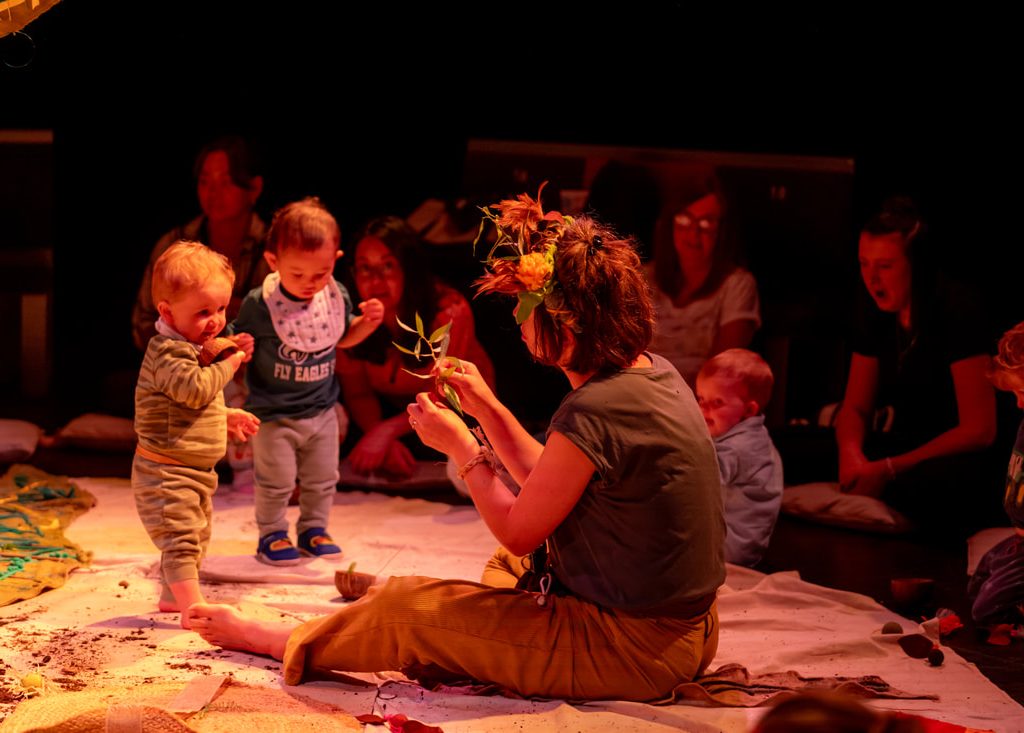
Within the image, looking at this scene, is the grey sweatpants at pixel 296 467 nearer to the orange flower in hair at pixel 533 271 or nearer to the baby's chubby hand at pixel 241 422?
the baby's chubby hand at pixel 241 422

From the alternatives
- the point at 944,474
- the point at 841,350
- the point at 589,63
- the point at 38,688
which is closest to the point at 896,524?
the point at 944,474

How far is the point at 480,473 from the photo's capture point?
10.5 ft

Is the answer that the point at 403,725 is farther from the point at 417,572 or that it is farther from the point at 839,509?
the point at 839,509

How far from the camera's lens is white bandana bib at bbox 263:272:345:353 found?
446cm

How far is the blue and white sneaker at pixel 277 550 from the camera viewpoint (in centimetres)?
455

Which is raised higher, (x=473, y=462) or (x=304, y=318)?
(x=304, y=318)

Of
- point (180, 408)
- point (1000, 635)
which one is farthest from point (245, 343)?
point (1000, 635)

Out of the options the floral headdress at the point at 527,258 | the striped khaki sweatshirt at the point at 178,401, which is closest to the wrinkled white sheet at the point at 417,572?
the striped khaki sweatshirt at the point at 178,401

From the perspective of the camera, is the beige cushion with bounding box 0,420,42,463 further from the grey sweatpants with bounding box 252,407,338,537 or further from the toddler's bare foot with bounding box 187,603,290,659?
the toddler's bare foot with bounding box 187,603,290,659

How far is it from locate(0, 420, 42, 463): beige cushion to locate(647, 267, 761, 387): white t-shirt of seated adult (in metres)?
3.10

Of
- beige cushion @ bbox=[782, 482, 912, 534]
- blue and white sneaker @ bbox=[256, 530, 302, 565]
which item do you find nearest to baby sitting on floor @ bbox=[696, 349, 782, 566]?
beige cushion @ bbox=[782, 482, 912, 534]

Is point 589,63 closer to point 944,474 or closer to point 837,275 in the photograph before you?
point 837,275

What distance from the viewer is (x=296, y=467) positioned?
4723mm

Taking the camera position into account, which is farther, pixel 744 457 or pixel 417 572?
pixel 744 457
